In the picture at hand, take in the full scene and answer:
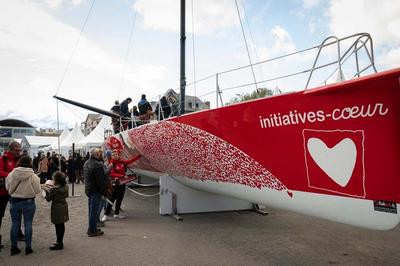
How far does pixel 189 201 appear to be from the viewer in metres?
7.68

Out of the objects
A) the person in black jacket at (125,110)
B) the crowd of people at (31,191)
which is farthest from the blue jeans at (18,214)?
the person in black jacket at (125,110)

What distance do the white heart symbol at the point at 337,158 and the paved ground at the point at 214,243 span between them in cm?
137

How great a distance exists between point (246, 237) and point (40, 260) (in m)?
3.11

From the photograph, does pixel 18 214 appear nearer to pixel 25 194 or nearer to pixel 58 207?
pixel 25 194

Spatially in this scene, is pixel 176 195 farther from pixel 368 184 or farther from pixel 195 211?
pixel 368 184

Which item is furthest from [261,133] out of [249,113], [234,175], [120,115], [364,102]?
[120,115]

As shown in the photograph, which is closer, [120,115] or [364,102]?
[364,102]

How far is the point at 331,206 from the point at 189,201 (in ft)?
13.8

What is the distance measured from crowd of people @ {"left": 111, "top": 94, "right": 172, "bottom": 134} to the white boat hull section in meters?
3.52

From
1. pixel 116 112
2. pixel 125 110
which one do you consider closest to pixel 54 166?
pixel 116 112

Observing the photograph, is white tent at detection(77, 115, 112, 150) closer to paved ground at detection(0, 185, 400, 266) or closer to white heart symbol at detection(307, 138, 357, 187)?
paved ground at detection(0, 185, 400, 266)

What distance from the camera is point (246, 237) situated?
18.8 ft

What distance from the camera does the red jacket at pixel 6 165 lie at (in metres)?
4.99

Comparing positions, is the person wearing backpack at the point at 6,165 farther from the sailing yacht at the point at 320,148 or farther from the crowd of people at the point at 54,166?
the crowd of people at the point at 54,166
